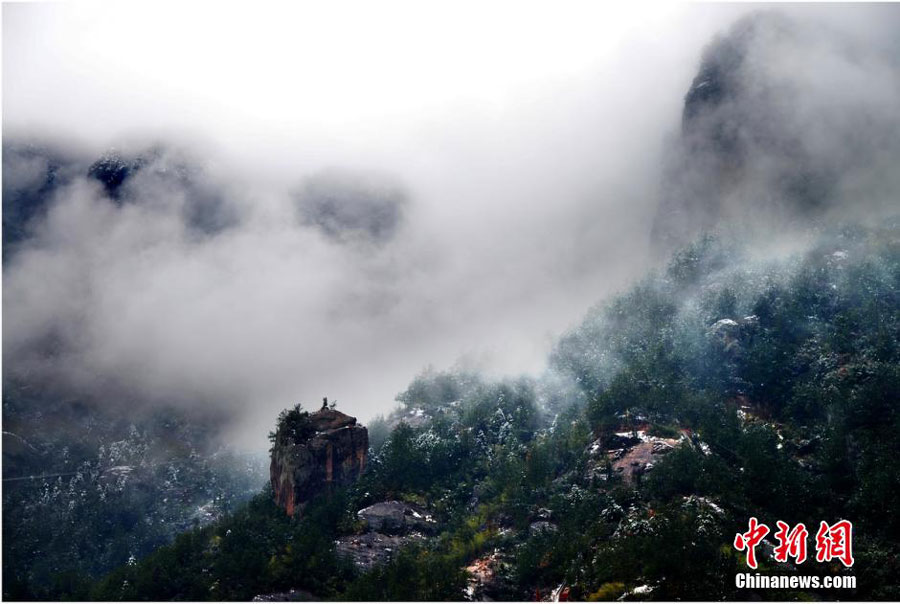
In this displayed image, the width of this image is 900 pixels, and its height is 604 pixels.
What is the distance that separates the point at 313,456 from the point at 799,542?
83.0 meters

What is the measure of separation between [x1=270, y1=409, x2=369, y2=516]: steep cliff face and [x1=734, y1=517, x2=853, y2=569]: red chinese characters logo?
7249 centimetres

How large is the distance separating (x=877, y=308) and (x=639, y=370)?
149ft

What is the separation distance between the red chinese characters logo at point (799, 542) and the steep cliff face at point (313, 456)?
7249 cm

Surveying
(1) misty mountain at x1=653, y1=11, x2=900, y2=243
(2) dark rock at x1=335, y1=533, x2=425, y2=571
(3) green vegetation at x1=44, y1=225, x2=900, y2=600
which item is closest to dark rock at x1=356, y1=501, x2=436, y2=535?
(2) dark rock at x1=335, y1=533, x2=425, y2=571

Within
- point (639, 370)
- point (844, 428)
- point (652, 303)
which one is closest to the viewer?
point (844, 428)

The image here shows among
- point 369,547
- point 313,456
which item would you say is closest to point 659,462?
point 369,547

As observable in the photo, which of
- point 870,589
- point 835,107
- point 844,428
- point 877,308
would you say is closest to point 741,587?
point 870,589

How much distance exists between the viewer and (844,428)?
105 meters

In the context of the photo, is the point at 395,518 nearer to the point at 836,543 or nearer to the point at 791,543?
the point at 791,543

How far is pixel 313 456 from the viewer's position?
126 metres

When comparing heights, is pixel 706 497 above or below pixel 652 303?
below

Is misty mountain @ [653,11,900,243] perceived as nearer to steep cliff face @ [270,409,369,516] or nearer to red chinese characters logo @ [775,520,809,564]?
red chinese characters logo @ [775,520,809,564]

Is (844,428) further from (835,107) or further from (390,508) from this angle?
(835,107)

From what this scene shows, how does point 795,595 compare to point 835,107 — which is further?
point 835,107
